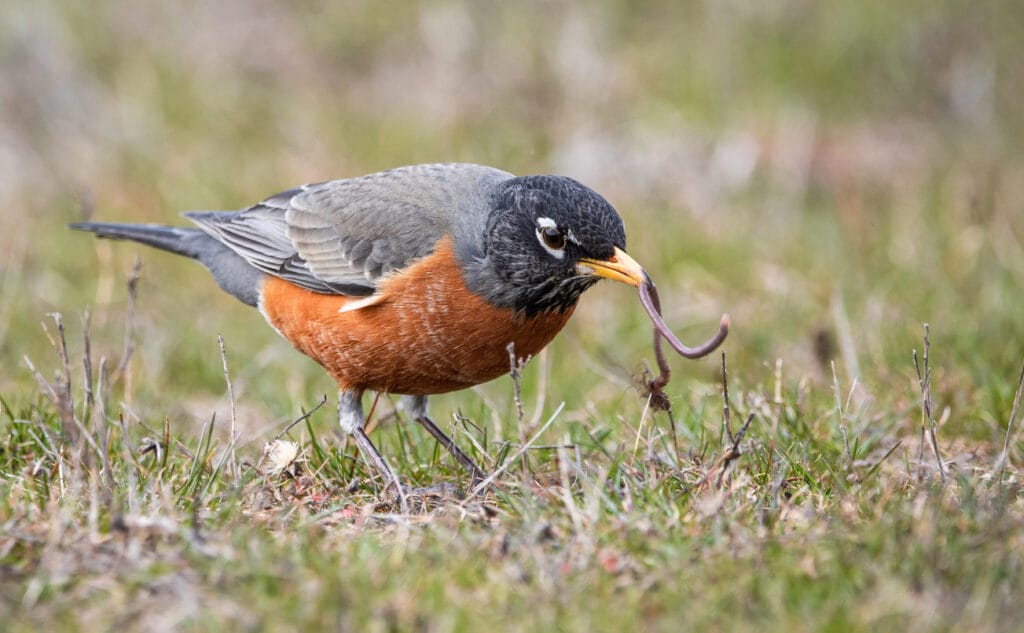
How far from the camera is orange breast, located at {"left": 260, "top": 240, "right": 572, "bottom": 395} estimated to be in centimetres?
514

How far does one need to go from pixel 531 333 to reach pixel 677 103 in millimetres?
6321

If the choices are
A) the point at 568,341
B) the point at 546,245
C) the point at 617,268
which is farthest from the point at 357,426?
the point at 568,341

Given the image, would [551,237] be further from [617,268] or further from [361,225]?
[361,225]

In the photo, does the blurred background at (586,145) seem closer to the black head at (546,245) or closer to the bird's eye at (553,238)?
the black head at (546,245)

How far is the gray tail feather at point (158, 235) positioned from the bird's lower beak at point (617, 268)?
8.93ft

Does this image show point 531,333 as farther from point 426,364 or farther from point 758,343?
point 758,343

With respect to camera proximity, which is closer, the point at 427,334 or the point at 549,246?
the point at 549,246

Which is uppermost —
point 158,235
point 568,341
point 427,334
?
point 158,235

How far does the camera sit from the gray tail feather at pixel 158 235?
6574 millimetres

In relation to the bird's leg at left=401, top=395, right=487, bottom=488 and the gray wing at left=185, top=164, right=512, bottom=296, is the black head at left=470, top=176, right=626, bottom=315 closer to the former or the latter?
the gray wing at left=185, top=164, right=512, bottom=296

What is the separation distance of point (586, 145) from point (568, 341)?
3.01m

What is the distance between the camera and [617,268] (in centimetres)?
484

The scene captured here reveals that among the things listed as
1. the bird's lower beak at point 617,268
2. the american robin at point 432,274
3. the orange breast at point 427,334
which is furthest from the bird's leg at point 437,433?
the bird's lower beak at point 617,268

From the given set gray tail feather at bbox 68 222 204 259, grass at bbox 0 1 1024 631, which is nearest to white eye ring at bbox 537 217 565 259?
grass at bbox 0 1 1024 631
